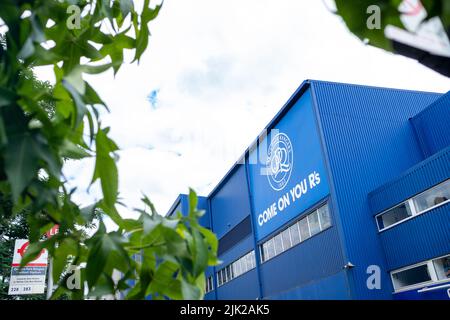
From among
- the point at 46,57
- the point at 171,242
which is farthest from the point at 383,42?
the point at 46,57

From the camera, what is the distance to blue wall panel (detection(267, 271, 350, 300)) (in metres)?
16.6

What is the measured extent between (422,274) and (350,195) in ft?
13.6

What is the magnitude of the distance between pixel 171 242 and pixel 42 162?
0.27m

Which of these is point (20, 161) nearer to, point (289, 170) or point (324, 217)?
point (324, 217)

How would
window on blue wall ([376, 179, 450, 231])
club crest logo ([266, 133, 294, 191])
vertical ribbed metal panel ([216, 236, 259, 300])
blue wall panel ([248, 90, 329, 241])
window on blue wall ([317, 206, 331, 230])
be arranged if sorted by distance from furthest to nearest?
vertical ribbed metal panel ([216, 236, 259, 300]) < club crest logo ([266, 133, 294, 191]) < blue wall panel ([248, 90, 329, 241]) < window on blue wall ([317, 206, 331, 230]) < window on blue wall ([376, 179, 450, 231])

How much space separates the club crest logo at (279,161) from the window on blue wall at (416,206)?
211 inches

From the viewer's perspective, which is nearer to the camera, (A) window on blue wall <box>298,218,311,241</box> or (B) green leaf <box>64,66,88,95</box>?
(B) green leaf <box>64,66,88,95</box>

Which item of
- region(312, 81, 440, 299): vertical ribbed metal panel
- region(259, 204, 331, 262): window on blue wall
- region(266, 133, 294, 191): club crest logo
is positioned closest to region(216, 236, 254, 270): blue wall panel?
region(259, 204, 331, 262): window on blue wall

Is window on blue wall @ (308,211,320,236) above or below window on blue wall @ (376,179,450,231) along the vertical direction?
above

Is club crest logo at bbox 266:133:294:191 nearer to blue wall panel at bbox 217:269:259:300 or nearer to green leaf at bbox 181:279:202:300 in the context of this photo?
blue wall panel at bbox 217:269:259:300

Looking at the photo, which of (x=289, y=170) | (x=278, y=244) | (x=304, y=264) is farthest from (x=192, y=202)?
(x=278, y=244)

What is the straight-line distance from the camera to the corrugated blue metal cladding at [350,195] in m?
15.3

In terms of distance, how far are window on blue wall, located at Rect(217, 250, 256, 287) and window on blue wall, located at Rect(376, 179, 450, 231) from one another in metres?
9.96

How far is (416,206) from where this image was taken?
50.6 ft
